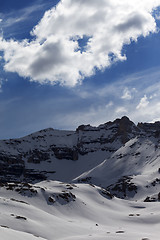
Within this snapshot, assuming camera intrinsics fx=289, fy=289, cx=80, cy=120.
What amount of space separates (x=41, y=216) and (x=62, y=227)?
18.9 ft

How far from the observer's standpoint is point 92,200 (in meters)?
80.9

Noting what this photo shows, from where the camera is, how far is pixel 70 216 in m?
63.4

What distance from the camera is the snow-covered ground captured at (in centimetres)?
4041

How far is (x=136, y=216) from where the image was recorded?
6744cm

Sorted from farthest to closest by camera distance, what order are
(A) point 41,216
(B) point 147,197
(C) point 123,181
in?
(C) point 123,181 → (B) point 147,197 → (A) point 41,216

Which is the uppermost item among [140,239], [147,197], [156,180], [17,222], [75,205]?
[156,180]

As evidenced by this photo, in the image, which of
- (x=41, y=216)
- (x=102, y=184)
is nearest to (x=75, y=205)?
(x=41, y=216)

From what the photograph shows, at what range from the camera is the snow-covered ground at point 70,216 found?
1591 inches

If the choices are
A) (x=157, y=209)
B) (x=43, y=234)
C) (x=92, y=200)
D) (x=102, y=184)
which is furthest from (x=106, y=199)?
A: (x=102, y=184)

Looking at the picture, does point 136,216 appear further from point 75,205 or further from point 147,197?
point 147,197

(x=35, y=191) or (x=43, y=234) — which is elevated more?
(x=35, y=191)

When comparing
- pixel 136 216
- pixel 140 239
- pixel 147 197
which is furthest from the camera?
pixel 147 197

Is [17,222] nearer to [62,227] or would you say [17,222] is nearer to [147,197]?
[62,227]

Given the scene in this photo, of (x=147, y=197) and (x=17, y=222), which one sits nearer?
(x=17, y=222)
